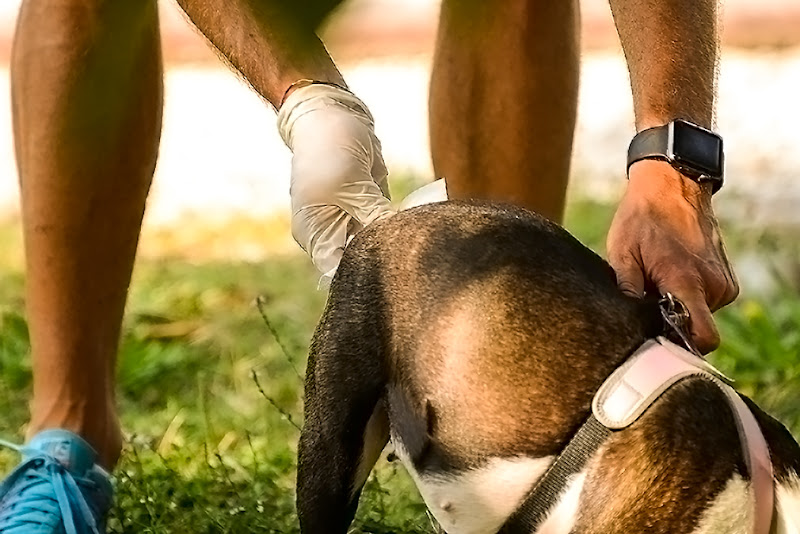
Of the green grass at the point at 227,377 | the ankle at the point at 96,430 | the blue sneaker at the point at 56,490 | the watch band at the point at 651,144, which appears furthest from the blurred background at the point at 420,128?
the watch band at the point at 651,144

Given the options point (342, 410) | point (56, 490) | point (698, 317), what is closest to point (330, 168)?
point (342, 410)

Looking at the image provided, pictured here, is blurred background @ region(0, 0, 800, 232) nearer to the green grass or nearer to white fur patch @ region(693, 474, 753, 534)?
the green grass

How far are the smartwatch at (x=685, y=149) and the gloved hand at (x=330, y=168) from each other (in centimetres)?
37

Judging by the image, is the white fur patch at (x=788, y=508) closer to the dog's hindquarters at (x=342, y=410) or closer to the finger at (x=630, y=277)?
the finger at (x=630, y=277)

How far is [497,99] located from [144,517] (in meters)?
1.04

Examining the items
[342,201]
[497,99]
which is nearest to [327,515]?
[342,201]

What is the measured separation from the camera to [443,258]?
152 centimetres

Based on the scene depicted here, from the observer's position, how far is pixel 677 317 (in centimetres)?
135

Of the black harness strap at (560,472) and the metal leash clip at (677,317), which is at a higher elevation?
the metal leash clip at (677,317)

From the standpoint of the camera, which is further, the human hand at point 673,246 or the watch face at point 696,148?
the watch face at point 696,148

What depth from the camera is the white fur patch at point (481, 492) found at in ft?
4.44

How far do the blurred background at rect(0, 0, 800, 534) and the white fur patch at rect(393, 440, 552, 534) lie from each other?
503 millimetres

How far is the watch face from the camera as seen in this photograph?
1.51m

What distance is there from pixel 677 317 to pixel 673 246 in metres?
0.13
